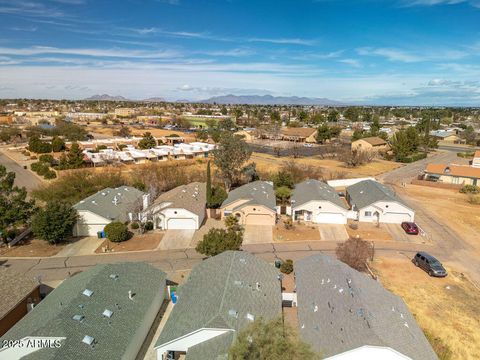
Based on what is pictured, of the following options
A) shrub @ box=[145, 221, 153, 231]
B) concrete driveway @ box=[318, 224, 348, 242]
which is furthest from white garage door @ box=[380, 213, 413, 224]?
shrub @ box=[145, 221, 153, 231]

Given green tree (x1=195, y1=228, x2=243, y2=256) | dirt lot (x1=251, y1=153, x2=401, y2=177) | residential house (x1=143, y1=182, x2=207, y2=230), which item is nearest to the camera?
green tree (x1=195, y1=228, x2=243, y2=256)

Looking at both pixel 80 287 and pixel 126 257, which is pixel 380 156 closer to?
pixel 126 257

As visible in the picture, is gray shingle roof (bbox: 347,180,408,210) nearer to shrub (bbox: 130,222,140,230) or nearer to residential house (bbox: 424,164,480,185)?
residential house (bbox: 424,164,480,185)

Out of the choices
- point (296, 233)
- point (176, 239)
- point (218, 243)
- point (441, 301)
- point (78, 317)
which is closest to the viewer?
point (78, 317)

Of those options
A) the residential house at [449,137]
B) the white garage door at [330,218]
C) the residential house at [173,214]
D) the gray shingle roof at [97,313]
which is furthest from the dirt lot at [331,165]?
the residential house at [449,137]

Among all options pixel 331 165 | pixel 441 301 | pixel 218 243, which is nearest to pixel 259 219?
pixel 218 243

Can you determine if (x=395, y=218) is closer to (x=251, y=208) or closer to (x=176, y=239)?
(x=251, y=208)
